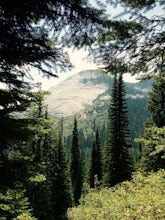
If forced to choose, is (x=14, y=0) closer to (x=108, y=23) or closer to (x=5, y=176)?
(x=108, y=23)

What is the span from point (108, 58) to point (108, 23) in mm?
1271

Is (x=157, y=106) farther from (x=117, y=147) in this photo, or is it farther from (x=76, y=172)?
(x=76, y=172)

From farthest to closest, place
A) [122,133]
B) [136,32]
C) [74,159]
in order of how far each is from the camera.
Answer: [74,159], [122,133], [136,32]

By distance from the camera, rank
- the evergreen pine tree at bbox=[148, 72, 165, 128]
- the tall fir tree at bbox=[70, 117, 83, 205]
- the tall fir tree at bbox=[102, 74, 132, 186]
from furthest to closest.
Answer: the tall fir tree at bbox=[70, 117, 83, 205], the tall fir tree at bbox=[102, 74, 132, 186], the evergreen pine tree at bbox=[148, 72, 165, 128]

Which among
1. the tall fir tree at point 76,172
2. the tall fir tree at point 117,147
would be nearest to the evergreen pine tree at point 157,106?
the tall fir tree at point 117,147

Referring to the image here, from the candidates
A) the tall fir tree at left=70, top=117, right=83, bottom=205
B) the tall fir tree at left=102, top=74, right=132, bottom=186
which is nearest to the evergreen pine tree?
the tall fir tree at left=102, top=74, right=132, bottom=186

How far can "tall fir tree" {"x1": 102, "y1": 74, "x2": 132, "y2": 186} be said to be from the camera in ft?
120

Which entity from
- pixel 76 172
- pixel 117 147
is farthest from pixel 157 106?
pixel 76 172

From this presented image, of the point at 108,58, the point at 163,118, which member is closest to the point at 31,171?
the point at 108,58

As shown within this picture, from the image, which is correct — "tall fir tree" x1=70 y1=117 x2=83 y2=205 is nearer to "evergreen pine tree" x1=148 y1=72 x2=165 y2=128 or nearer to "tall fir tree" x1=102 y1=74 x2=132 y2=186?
"tall fir tree" x1=102 y1=74 x2=132 y2=186

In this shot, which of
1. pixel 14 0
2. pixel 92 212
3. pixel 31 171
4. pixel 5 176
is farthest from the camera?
pixel 92 212

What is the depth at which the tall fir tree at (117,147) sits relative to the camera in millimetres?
36688

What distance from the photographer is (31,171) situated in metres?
9.22

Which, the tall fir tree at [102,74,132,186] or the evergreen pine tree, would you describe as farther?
the tall fir tree at [102,74,132,186]
